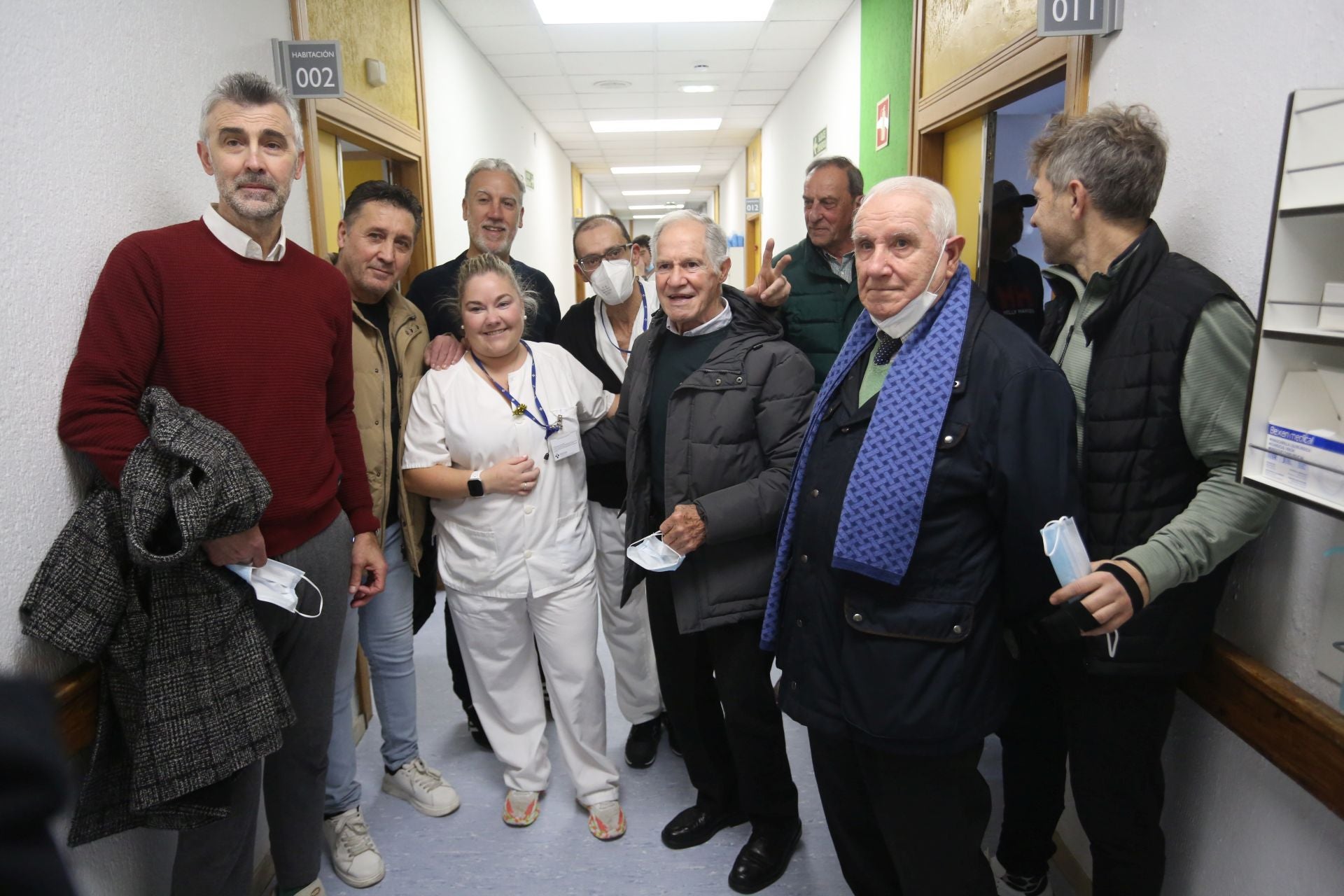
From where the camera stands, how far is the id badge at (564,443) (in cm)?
208

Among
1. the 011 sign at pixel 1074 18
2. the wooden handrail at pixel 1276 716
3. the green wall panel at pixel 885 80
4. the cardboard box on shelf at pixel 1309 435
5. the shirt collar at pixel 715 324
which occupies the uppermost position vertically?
the green wall panel at pixel 885 80

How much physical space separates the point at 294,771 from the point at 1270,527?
199cm

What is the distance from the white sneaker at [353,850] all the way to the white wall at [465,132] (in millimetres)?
3106

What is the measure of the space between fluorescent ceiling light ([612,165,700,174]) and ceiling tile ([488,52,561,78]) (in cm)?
546

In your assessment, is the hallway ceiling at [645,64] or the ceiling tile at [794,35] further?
the ceiling tile at [794,35]

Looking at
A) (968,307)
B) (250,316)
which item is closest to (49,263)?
(250,316)

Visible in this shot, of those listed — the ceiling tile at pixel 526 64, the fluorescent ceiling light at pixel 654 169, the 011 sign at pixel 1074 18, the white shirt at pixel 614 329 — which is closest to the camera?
the 011 sign at pixel 1074 18

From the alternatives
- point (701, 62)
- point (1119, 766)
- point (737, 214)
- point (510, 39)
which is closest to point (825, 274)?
point (1119, 766)

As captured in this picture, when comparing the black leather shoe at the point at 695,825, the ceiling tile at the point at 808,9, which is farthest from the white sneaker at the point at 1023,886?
the ceiling tile at the point at 808,9

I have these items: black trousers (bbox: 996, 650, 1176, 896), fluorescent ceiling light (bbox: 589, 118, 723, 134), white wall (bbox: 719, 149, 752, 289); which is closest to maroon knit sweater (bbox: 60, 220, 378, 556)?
black trousers (bbox: 996, 650, 1176, 896)

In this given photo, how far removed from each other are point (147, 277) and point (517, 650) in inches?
49.9

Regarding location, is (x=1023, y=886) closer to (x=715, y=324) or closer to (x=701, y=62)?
(x=715, y=324)

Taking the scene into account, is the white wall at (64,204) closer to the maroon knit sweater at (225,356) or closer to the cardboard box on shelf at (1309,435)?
the maroon knit sweater at (225,356)

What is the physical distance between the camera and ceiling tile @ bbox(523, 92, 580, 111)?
23.1 ft
